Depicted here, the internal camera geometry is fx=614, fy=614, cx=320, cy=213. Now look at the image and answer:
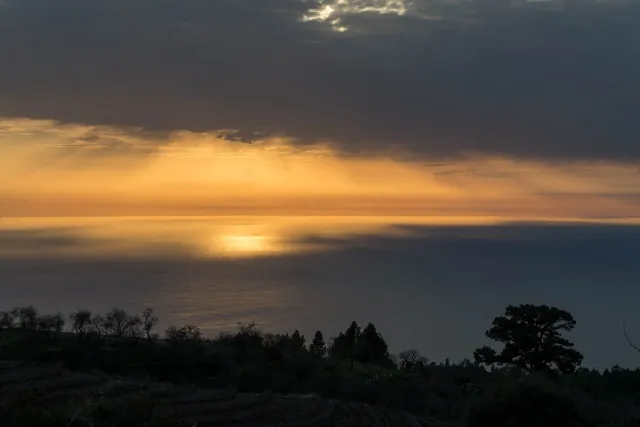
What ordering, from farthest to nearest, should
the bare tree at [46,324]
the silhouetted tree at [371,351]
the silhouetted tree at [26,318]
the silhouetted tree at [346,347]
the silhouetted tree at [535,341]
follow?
the silhouetted tree at [371,351], the silhouetted tree at [346,347], the silhouetted tree at [26,318], the bare tree at [46,324], the silhouetted tree at [535,341]

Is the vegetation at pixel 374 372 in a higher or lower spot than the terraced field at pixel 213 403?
lower

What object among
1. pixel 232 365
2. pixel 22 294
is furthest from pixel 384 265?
pixel 232 365

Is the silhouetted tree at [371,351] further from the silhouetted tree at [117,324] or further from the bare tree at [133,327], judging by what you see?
the silhouetted tree at [117,324]

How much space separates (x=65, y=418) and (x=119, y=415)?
2.44 ft

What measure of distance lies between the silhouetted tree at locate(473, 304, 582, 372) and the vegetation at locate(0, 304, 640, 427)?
0.16 feet

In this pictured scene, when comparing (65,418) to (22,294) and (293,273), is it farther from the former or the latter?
(293,273)

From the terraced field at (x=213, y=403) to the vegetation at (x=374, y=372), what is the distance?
29cm

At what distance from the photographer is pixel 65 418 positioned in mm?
8281

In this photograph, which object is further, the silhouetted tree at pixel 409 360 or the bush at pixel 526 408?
the silhouetted tree at pixel 409 360

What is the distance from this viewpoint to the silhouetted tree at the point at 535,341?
29938 mm

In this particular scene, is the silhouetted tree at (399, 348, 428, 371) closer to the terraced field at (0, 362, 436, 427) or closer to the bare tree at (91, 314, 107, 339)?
the bare tree at (91, 314, 107, 339)

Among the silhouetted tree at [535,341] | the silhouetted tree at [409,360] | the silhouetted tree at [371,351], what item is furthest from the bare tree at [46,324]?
the silhouetted tree at [535,341]

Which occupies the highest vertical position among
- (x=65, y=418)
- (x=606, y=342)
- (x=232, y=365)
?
(x=65, y=418)

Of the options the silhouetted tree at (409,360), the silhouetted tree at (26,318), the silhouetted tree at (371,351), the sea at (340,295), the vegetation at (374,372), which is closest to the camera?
the vegetation at (374,372)
